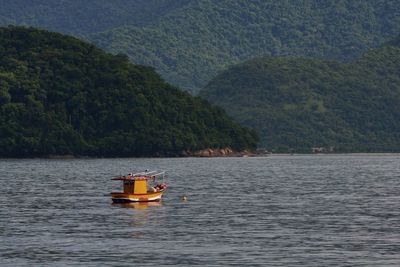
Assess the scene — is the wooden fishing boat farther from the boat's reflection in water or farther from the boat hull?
the boat's reflection in water

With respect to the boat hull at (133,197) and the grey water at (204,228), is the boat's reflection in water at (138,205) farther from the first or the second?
the boat hull at (133,197)

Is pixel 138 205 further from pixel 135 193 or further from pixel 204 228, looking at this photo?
pixel 204 228

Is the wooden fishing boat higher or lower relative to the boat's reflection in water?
higher

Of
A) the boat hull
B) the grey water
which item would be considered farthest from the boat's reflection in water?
the boat hull

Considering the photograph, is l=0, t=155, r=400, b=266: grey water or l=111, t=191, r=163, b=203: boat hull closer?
l=0, t=155, r=400, b=266: grey water

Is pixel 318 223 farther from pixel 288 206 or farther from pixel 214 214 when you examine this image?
pixel 288 206

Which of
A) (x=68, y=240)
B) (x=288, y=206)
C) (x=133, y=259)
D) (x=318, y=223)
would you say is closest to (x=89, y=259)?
(x=133, y=259)

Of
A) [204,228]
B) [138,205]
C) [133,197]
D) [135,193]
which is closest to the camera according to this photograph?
[204,228]

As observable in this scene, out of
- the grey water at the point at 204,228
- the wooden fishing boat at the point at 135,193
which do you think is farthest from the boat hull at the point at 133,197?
the grey water at the point at 204,228

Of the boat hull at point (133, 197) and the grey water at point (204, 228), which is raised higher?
the boat hull at point (133, 197)

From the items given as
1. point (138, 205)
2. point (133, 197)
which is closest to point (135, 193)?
point (133, 197)

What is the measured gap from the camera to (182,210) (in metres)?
118

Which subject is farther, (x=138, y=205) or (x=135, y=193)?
(x=135, y=193)

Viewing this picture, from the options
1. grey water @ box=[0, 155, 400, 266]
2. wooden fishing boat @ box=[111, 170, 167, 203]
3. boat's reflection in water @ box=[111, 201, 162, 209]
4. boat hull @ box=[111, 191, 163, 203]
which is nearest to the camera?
grey water @ box=[0, 155, 400, 266]
